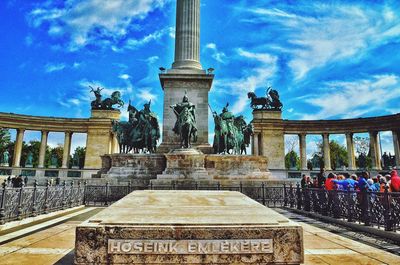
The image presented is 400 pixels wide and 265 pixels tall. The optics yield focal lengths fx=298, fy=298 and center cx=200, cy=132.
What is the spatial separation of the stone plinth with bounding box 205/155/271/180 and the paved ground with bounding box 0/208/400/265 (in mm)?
13833

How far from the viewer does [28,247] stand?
22.1 feet

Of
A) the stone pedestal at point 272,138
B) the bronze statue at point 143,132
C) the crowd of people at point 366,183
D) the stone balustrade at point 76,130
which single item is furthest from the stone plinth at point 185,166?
the stone pedestal at point 272,138

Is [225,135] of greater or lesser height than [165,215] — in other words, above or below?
above

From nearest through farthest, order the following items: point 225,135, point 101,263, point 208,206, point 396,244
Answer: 1. point 101,263
2. point 208,206
3. point 396,244
4. point 225,135

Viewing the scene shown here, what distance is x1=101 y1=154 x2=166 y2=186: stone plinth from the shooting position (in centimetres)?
2323

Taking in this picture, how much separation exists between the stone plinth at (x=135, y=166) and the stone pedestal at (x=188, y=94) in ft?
8.22

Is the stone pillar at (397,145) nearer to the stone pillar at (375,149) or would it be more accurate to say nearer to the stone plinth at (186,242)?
the stone pillar at (375,149)

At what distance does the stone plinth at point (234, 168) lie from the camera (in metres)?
22.7

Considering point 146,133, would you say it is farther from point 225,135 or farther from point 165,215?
point 165,215

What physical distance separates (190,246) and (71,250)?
4081mm

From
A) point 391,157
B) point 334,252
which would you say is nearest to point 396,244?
point 334,252

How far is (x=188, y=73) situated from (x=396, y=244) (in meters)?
21.1

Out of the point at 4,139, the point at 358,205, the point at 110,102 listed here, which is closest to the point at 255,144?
the point at 110,102

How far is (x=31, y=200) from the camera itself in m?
11.4
